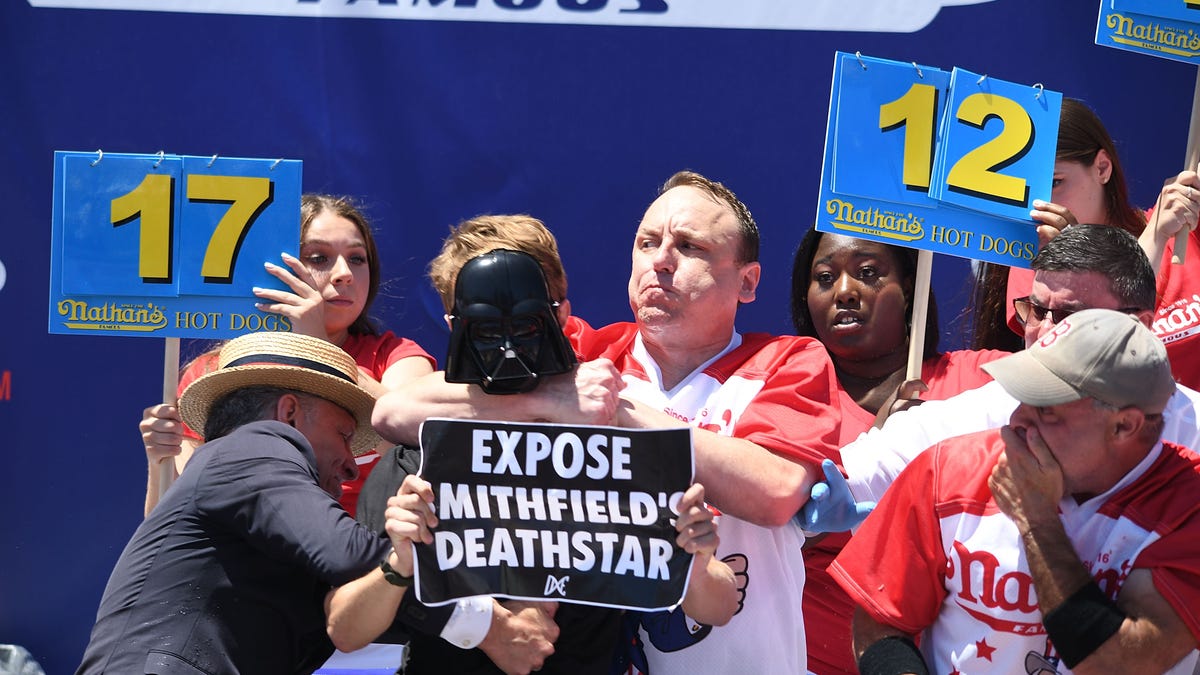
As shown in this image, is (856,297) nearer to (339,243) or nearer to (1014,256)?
(1014,256)

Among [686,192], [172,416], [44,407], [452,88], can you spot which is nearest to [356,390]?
[172,416]

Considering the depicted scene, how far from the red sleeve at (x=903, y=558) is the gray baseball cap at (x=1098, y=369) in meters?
0.23

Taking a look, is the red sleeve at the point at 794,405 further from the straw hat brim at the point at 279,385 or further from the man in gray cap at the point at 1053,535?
the straw hat brim at the point at 279,385

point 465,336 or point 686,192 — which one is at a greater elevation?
point 686,192

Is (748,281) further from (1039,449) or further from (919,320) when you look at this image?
(1039,449)

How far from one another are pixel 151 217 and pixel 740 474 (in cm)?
157

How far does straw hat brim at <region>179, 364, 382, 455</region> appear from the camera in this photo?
2.77 m

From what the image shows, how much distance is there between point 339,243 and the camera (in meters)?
3.71

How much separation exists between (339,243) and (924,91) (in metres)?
1.60

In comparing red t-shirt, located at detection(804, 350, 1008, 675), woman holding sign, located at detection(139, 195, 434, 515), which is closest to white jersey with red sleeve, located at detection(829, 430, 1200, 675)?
red t-shirt, located at detection(804, 350, 1008, 675)

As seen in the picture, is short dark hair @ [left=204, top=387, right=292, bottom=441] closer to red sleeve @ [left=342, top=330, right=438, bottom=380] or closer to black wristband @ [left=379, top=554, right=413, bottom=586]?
black wristband @ [left=379, top=554, right=413, bottom=586]

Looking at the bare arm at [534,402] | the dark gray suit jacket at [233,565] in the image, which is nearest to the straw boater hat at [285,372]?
the dark gray suit jacket at [233,565]

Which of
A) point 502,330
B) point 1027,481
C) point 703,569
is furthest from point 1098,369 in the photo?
point 502,330

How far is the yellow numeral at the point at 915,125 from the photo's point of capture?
10.5ft
